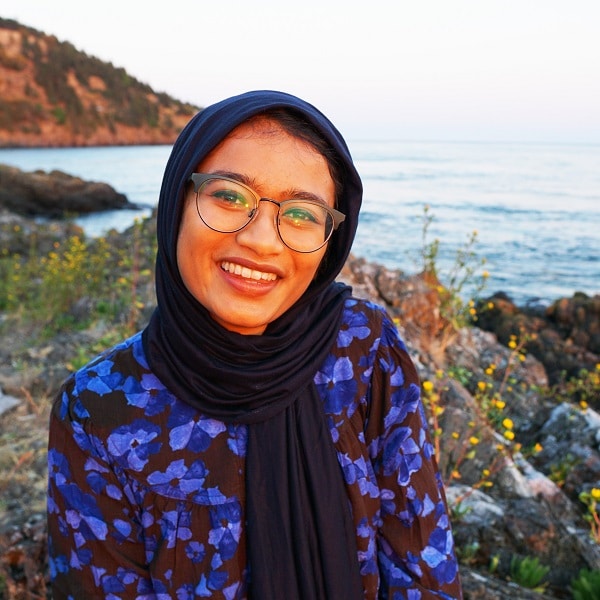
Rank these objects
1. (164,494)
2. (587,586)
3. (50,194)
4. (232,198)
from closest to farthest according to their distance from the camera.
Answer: (232,198) → (164,494) → (587,586) → (50,194)

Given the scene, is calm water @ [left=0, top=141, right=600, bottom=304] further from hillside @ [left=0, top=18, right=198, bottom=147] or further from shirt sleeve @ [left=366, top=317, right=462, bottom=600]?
hillside @ [left=0, top=18, right=198, bottom=147]

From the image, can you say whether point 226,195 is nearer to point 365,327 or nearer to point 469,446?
point 365,327

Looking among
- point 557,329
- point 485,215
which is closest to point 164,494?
point 557,329

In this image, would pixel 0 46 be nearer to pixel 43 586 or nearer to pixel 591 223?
pixel 591 223

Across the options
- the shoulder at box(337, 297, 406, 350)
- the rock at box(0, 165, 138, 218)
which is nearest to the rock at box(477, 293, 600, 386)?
the shoulder at box(337, 297, 406, 350)

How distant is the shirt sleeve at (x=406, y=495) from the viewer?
146 centimetres

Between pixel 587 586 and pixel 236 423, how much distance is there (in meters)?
1.71

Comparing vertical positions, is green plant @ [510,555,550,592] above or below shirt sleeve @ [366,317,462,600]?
below

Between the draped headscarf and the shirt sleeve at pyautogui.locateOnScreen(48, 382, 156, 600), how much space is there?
0.73 feet

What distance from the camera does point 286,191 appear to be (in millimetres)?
1264

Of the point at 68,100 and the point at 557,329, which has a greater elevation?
the point at 68,100

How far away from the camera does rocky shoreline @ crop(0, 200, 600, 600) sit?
8.06 feet

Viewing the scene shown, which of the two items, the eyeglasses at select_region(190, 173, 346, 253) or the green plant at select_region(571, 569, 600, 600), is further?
the green plant at select_region(571, 569, 600, 600)

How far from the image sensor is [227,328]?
1.37m
